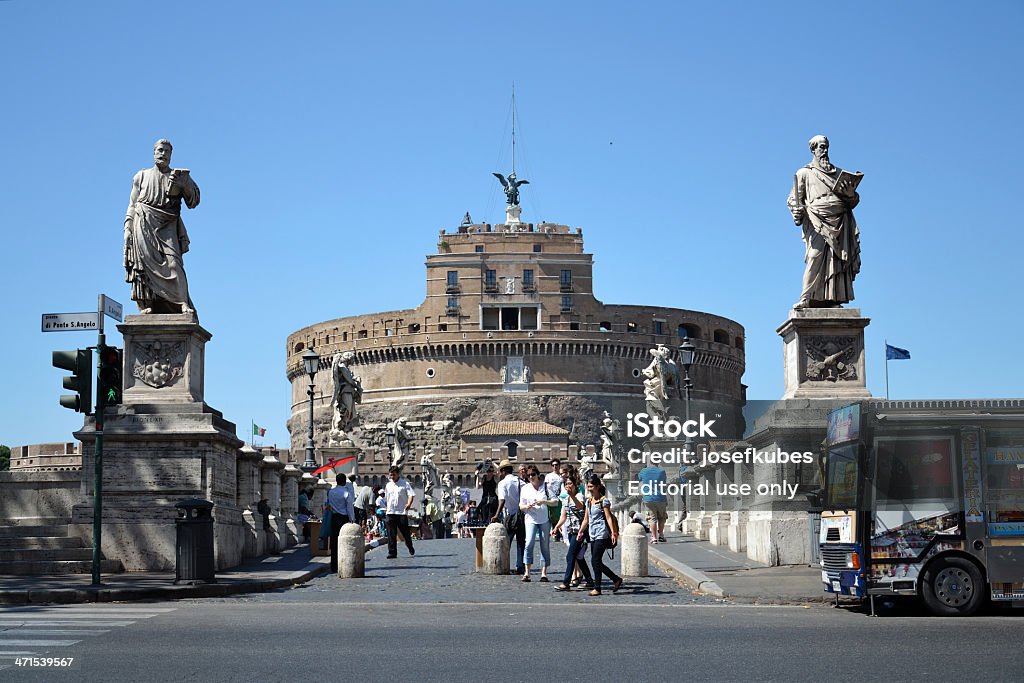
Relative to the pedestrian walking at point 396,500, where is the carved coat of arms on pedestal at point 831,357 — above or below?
above

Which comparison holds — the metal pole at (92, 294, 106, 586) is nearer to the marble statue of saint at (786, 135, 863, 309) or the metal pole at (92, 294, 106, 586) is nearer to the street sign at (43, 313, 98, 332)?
the street sign at (43, 313, 98, 332)

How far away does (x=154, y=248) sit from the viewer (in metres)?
16.9

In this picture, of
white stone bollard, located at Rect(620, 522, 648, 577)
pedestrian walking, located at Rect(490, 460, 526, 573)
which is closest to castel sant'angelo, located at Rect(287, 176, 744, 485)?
pedestrian walking, located at Rect(490, 460, 526, 573)

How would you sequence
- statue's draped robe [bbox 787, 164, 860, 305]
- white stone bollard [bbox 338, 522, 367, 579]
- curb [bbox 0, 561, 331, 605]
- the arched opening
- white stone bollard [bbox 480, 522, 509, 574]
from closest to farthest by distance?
curb [bbox 0, 561, 331, 605]
statue's draped robe [bbox 787, 164, 860, 305]
white stone bollard [bbox 338, 522, 367, 579]
white stone bollard [bbox 480, 522, 509, 574]
the arched opening

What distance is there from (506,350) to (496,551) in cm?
9534

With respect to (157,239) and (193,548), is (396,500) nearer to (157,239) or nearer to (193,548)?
(157,239)

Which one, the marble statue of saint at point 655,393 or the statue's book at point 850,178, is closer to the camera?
the statue's book at point 850,178

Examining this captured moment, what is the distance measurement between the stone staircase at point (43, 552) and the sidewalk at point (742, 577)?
697 centimetres

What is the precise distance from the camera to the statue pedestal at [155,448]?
1623 centimetres

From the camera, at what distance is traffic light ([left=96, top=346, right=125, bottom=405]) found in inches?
583

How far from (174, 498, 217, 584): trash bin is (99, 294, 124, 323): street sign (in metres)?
2.27


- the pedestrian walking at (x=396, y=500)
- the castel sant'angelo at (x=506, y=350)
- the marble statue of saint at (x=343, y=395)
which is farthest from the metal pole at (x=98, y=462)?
the castel sant'angelo at (x=506, y=350)
